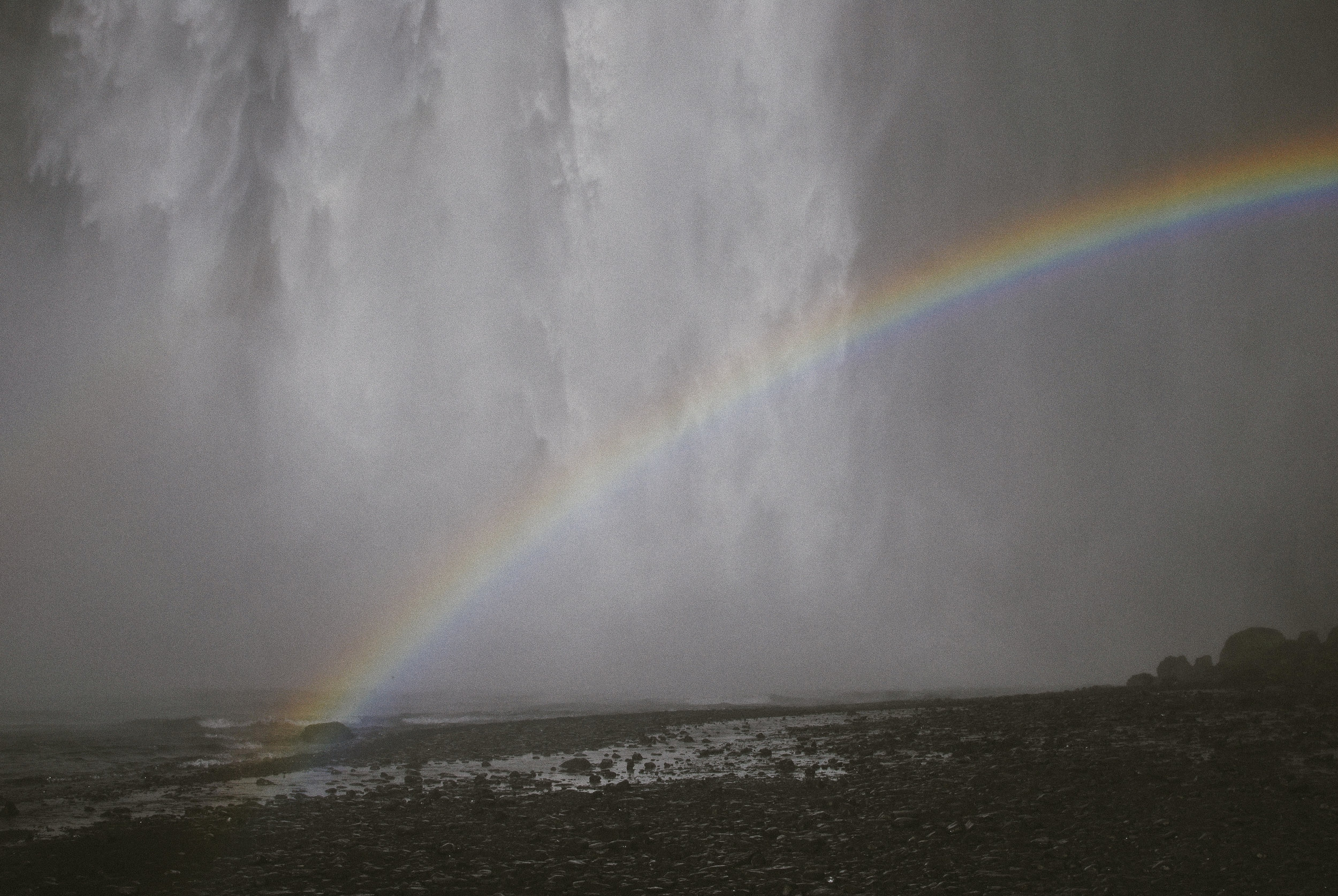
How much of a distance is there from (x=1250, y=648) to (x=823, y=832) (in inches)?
1317

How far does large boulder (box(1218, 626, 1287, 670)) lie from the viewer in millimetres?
36562

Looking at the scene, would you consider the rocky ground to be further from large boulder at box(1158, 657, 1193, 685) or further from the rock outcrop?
large boulder at box(1158, 657, 1193, 685)

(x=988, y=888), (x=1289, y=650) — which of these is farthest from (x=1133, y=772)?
(x=1289, y=650)

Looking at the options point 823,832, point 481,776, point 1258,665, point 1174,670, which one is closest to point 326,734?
point 481,776

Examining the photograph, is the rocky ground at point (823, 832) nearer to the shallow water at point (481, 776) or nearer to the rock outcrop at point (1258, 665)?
the shallow water at point (481, 776)

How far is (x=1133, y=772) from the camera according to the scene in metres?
16.2

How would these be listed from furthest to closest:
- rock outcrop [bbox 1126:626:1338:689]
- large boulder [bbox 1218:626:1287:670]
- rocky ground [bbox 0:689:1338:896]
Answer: large boulder [bbox 1218:626:1287:670] → rock outcrop [bbox 1126:626:1338:689] → rocky ground [bbox 0:689:1338:896]

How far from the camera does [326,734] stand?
88.7 ft

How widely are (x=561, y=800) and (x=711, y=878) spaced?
5880mm

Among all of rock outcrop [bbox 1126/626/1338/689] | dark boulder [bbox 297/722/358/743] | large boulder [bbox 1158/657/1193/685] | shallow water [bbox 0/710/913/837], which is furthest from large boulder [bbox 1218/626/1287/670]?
dark boulder [bbox 297/722/358/743]

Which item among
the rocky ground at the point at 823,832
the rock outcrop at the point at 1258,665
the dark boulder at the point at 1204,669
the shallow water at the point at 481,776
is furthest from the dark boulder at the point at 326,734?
the dark boulder at the point at 1204,669

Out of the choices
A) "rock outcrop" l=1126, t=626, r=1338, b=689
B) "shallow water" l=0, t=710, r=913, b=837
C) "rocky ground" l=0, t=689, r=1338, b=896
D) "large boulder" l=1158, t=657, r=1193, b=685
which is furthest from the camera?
"large boulder" l=1158, t=657, r=1193, b=685

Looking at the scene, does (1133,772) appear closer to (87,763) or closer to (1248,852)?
(1248,852)

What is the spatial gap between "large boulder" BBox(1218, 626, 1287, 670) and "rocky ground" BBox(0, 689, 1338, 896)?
18.1 metres
